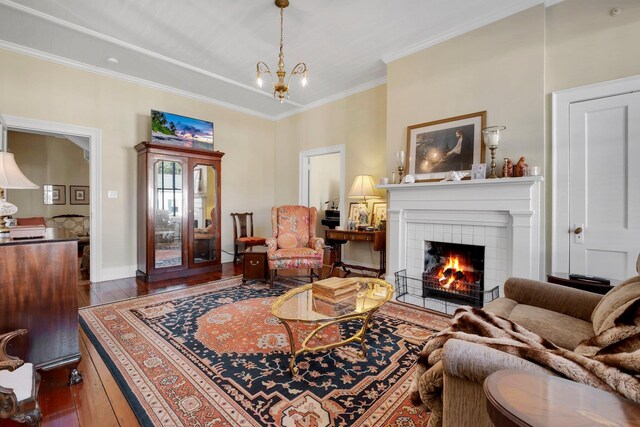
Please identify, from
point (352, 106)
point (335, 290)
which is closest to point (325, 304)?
point (335, 290)

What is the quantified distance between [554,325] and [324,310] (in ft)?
4.17

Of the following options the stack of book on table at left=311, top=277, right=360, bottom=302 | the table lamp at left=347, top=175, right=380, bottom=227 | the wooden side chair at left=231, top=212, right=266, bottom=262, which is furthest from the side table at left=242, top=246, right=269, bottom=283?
the stack of book on table at left=311, top=277, right=360, bottom=302

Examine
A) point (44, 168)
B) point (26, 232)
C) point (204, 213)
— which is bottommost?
point (26, 232)

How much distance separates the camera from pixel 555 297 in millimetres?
1765

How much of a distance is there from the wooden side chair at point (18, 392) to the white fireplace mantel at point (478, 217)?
10.5 ft

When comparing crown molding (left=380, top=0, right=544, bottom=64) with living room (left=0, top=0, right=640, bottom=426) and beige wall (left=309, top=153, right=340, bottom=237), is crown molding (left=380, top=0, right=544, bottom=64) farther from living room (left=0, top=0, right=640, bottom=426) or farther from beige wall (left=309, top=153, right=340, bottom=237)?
beige wall (left=309, top=153, right=340, bottom=237)

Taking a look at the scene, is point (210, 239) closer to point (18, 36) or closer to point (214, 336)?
point (214, 336)

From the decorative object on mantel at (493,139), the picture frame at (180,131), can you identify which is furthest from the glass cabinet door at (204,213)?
the decorative object on mantel at (493,139)

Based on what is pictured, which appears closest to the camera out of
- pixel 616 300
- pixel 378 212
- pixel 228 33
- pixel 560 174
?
pixel 616 300

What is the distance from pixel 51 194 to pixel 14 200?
63 cm

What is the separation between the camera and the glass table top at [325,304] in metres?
1.83

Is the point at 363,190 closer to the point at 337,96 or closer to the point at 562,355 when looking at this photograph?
the point at 337,96

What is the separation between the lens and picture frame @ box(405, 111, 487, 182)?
308 centimetres

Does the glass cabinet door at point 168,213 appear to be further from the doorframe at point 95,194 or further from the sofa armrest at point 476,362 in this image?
the sofa armrest at point 476,362
